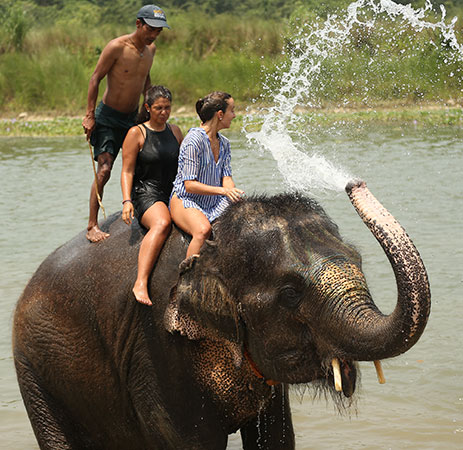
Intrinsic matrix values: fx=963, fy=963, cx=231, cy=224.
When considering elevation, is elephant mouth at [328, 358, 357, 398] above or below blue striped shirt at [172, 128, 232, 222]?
below

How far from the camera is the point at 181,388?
3.73 metres

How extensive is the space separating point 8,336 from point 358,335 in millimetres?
4590

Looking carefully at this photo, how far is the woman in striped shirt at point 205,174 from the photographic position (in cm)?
383

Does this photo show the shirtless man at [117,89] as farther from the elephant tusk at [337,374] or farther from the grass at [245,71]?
the grass at [245,71]

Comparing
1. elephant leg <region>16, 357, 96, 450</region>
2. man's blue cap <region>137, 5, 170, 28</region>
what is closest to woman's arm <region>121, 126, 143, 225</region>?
man's blue cap <region>137, 5, 170, 28</region>

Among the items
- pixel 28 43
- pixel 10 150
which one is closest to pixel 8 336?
pixel 10 150

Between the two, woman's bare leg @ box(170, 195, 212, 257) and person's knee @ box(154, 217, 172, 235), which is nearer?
woman's bare leg @ box(170, 195, 212, 257)

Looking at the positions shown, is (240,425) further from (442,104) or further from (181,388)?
A: (442,104)

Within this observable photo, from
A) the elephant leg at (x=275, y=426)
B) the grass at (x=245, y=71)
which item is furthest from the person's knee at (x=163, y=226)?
the grass at (x=245, y=71)

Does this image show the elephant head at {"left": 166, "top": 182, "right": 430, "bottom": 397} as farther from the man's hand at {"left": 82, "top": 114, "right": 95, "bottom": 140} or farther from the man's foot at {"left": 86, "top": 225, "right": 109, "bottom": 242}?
→ the man's hand at {"left": 82, "top": 114, "right": 95, "bottom": 140}

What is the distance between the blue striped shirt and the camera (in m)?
3.97

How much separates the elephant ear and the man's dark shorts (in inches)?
54.6

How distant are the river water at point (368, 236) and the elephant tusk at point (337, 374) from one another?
334 mm

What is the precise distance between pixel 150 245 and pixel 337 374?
39.5 inches
